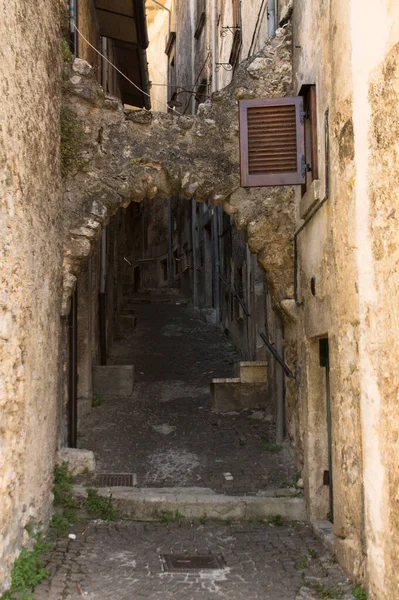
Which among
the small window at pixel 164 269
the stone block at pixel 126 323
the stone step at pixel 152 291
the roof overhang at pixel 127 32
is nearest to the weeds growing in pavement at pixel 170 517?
the roof overhang at pixel 127 32

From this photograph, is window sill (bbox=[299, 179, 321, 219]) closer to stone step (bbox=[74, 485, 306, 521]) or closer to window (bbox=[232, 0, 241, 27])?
stone step (bbox=[74, 485, 306, 521])

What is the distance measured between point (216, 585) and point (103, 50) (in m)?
10.1

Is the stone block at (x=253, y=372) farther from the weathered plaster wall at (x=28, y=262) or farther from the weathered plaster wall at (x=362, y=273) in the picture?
the weathered plaster wall at (x=362, y=273)

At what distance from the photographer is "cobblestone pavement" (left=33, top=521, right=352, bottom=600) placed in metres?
4.57

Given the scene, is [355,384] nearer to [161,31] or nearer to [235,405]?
[235,405]

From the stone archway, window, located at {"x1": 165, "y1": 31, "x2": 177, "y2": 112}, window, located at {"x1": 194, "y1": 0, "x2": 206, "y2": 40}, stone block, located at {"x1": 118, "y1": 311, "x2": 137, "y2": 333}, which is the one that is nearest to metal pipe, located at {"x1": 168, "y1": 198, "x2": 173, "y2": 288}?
window, located at {"x1": 165, "y1": 31, "x2": 177, "y2": 112}

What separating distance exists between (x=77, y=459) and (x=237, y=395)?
139 inches

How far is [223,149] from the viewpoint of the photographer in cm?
698

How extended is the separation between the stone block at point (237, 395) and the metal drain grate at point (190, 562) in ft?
13.9

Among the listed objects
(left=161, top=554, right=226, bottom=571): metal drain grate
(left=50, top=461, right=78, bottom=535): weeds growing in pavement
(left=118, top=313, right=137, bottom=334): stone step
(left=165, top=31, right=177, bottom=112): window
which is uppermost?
(left=165, top=31, right=177, bottom=112): window

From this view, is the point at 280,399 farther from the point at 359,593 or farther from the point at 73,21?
the point at 73,21

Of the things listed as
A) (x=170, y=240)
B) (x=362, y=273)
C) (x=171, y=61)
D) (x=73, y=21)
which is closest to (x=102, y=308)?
(x=73, y=21)

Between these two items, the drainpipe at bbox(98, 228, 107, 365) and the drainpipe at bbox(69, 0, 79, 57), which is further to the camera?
the drainpipe at bbox(98, 228, 107, 365)

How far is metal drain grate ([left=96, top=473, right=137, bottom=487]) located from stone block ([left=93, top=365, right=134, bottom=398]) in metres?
3.18
